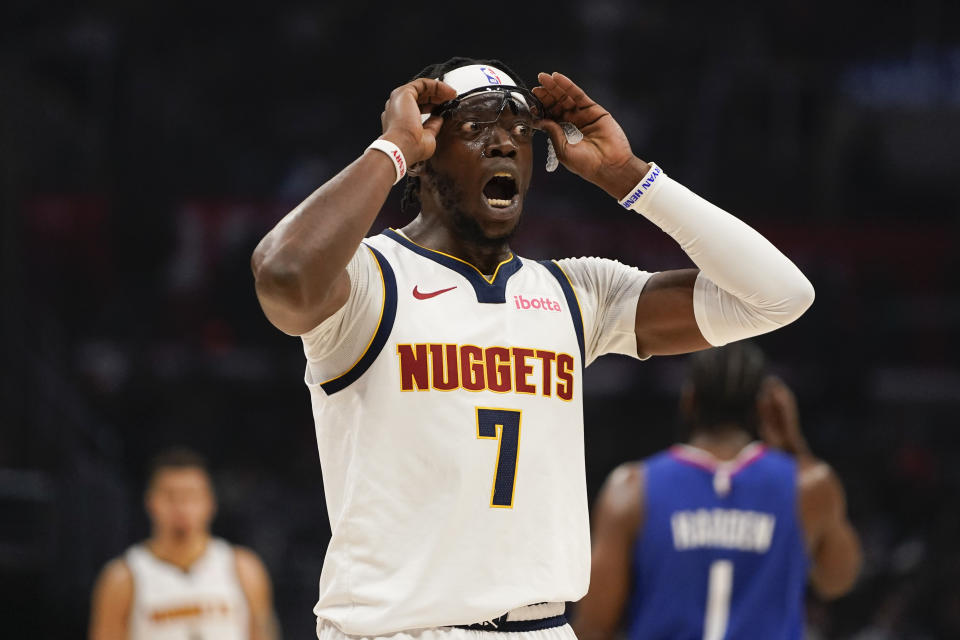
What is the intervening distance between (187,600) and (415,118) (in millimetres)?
4282

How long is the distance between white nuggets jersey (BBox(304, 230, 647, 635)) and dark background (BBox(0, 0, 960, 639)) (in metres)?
6.75

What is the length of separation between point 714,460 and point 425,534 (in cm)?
186

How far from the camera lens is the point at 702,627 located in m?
4.26

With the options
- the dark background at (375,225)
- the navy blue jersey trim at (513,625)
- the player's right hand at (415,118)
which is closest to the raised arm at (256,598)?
the dark background at (375,225)

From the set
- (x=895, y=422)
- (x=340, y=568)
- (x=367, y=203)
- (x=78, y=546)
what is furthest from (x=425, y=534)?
(x=895, y=422)

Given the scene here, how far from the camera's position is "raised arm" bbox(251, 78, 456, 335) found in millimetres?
2625

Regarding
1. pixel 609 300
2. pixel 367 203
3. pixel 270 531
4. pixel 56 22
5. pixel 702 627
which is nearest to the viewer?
pixel 367 203

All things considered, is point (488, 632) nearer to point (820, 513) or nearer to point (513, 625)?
point (513, 625)

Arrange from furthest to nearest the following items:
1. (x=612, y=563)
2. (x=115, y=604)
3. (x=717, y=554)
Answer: (x=115, y=604) → (x=612, y=563) → (x=717, y=554)

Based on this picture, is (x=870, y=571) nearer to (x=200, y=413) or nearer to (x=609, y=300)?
(x=200, y=413)

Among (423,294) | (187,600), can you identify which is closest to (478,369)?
(423,294)

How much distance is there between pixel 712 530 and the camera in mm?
4277

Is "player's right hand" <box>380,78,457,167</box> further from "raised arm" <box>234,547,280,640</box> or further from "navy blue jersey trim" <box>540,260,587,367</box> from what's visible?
"raised arm" <box>234,547,280,640</box>

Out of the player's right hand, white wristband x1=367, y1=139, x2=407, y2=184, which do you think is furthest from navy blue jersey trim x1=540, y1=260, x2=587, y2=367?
white wristband x1=367, y1=139, x2=407, y2=184
